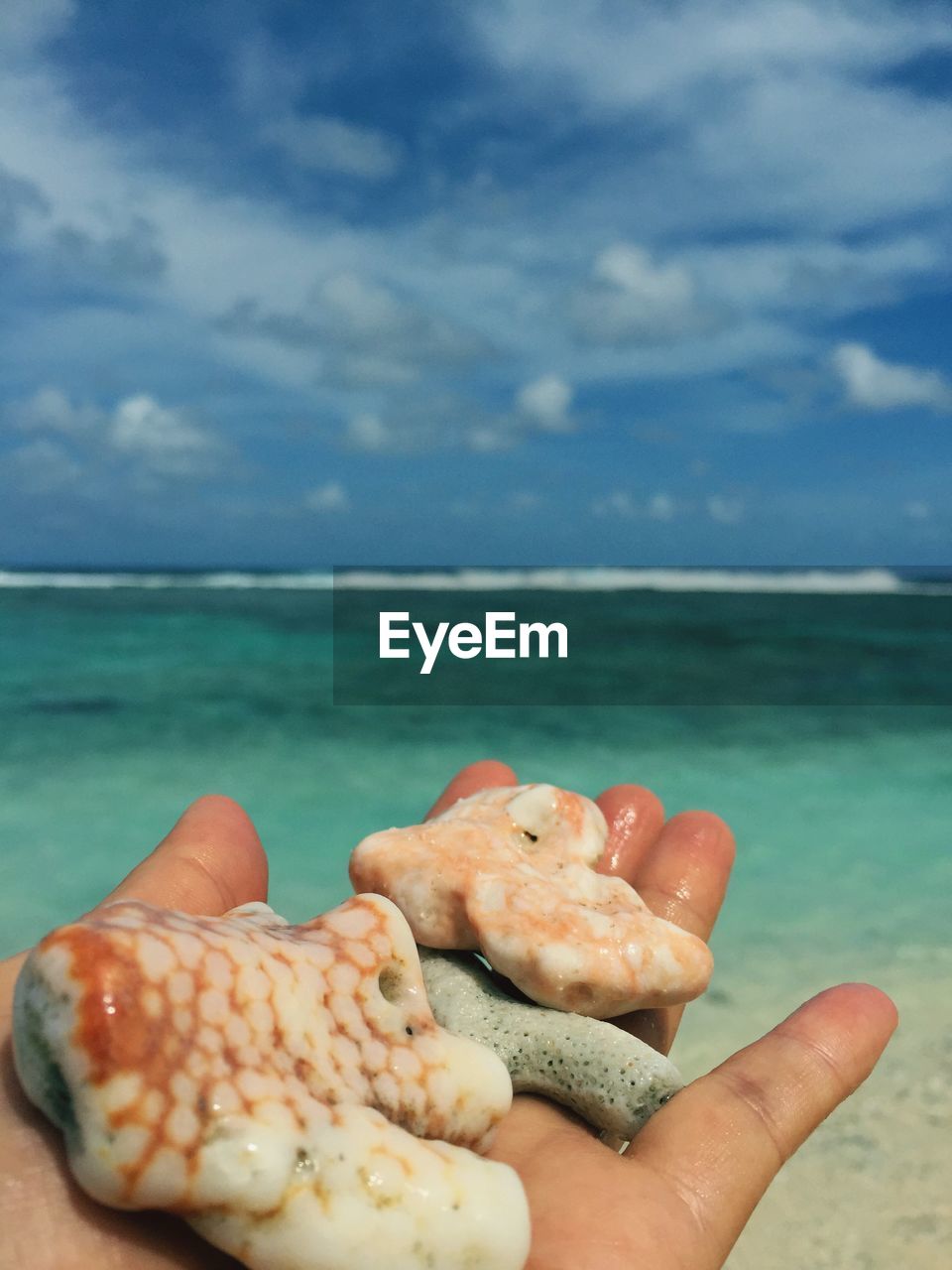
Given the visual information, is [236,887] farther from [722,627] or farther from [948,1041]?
[722,627]

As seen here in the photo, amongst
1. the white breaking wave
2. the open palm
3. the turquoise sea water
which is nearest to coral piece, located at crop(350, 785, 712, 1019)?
the open palm

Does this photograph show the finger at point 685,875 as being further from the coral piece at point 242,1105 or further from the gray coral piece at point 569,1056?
the coral piece at point 242,1105

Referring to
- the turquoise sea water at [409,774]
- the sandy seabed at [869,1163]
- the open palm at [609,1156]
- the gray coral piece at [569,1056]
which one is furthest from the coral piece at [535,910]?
the turquoise sea water at [409,774]

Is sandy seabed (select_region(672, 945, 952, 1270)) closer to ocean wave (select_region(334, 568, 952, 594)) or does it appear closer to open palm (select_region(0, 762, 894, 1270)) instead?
open palm (select_region(0, 762, 894, 1270))

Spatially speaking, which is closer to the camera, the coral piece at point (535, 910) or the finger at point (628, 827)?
the coral piece at point (535, 910)

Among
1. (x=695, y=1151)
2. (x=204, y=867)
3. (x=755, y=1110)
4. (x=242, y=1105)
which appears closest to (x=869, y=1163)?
(x=755, y=1110)

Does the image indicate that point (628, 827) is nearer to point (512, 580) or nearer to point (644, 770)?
point (644, 770)

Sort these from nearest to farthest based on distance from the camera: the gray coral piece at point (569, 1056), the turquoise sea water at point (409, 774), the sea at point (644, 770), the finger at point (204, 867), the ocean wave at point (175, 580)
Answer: the gray coral piece at point (569, 1056) < the finger at point (204, 867) < the sea at point (644, 770) < the turquoise sea water at point (409, 774) < the ocean wave at point (175, 580)
